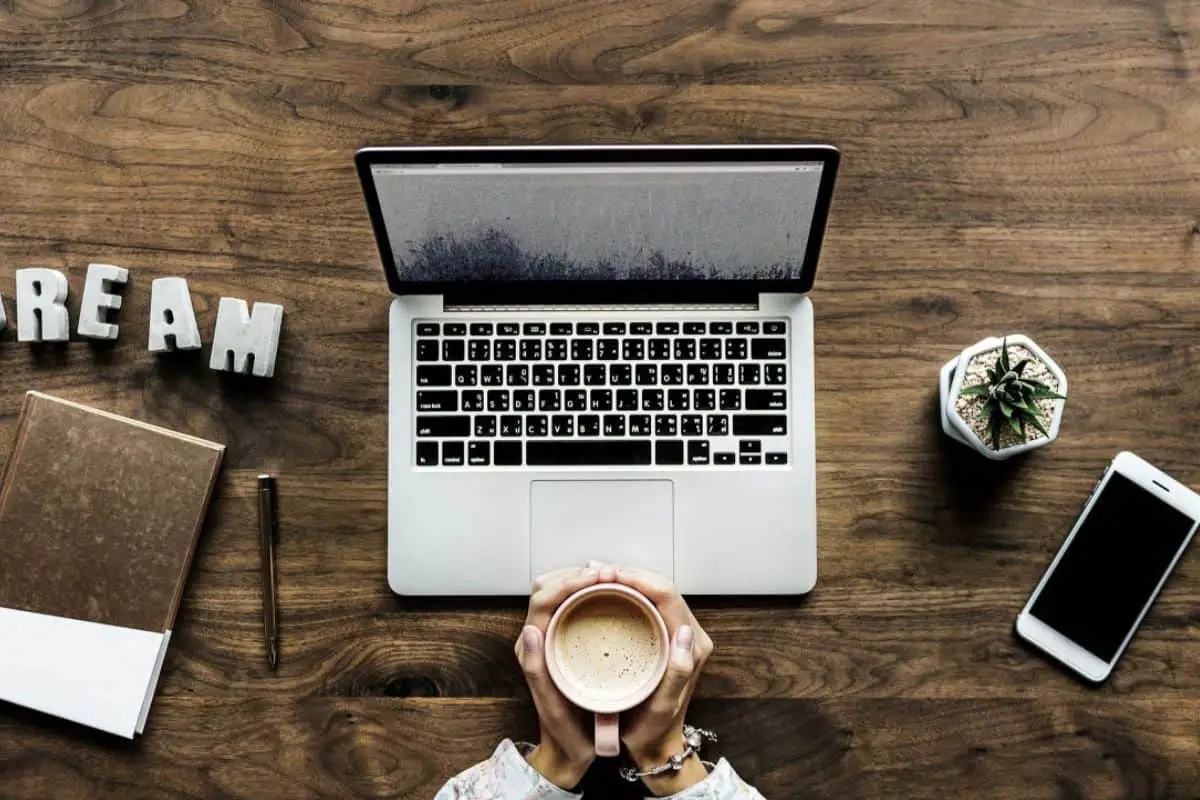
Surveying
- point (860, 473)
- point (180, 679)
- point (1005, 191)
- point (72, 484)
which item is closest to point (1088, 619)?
point (860, 473)

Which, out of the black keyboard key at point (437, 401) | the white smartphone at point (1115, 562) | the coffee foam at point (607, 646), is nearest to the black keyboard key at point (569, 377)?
the black keyboard key at point (437, 401)

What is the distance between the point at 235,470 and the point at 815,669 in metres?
0.63

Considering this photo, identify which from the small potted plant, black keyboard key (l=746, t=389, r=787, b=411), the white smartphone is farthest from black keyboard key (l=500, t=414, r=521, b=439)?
the white smartphone

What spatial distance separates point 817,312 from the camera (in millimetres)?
918

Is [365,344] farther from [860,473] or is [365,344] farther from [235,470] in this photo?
[860,473]

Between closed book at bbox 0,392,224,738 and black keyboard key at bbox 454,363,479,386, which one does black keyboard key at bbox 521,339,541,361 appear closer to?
black keyboard key at bbox 454,363,479,386

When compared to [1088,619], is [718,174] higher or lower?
higher

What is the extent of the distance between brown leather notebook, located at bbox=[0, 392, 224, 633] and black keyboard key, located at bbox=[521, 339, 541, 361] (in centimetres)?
33

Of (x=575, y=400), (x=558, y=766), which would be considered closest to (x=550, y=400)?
(x=575, y=400)

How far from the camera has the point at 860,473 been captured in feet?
2.98

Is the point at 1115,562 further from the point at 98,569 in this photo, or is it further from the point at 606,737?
the point at 98,569

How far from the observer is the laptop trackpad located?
34.5 inches

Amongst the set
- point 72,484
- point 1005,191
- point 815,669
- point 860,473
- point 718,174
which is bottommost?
point 815,669

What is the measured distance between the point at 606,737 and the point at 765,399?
0.35m
